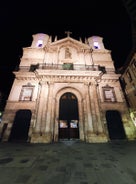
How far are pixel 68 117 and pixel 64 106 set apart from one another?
1557 millimetres

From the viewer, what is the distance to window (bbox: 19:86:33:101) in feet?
47.0

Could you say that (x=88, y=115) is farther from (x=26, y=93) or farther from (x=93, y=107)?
(x=26, y=93)

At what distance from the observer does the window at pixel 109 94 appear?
14898mm

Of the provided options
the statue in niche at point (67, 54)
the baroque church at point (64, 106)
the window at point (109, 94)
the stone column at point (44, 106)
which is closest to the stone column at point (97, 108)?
the baroque church at point (64, 106)

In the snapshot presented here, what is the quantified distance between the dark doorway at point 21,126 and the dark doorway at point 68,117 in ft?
13.5

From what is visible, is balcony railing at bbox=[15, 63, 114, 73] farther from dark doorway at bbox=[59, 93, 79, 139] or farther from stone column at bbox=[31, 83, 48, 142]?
dark doorway at bbox=[59, 93, 79, 139]

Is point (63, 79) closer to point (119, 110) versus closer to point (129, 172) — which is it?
point (119, 110)

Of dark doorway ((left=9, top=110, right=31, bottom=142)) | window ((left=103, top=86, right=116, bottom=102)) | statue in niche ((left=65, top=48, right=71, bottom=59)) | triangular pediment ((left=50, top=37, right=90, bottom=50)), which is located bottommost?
dark doorway ((left=9, top=110, right=31, bottom=142))

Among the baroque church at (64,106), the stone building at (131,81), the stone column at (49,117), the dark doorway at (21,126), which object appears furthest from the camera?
the stone building at (131,81)

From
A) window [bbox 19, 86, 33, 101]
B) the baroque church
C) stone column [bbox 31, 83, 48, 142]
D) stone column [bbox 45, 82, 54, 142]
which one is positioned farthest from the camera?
window [bbox 19, 86, 33, 101]

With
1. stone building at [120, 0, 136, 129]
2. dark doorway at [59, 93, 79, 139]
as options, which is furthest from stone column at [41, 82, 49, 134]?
stone building at [120, 0, 136, 129]

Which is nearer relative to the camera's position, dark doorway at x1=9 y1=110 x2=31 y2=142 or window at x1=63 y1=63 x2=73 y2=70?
dark doorway at x1=9 y1=110 x2=31 y2=142

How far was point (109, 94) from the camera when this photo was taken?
15203 mm

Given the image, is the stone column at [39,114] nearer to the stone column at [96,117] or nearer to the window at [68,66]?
the window at [68,66]
